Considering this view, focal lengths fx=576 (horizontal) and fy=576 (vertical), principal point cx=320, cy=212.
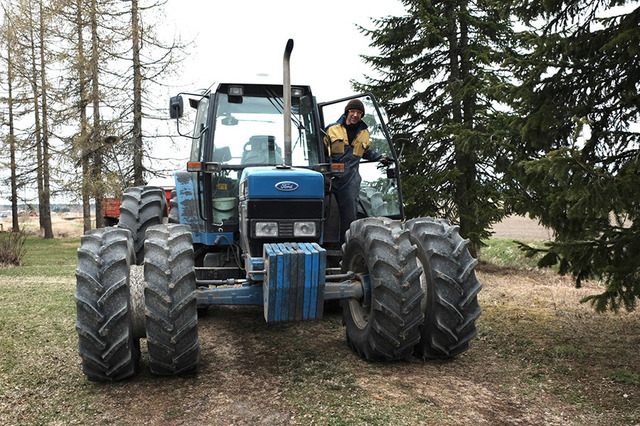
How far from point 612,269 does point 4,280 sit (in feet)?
35.8

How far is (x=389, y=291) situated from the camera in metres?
4.62

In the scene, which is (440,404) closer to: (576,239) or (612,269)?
(612,269)

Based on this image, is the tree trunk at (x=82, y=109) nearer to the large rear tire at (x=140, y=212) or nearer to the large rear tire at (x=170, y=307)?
the large rear tire at (x=140, y=212)

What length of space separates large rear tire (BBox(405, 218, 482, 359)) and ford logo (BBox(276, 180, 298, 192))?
1.18m

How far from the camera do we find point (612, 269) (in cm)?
→ 484

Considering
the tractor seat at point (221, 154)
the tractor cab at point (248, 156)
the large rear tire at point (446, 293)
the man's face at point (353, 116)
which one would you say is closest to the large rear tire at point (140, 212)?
the tractor cab at point (248, 156)

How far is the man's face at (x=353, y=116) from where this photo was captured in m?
5.99

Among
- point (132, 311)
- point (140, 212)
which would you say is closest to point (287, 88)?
point (132, 311)

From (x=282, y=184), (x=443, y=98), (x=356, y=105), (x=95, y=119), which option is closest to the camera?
(x=282, y=184)

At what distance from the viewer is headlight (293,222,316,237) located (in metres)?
5.14

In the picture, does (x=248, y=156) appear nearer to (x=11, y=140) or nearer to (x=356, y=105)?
(x=356, y=105)

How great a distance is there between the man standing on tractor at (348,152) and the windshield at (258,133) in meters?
0.29

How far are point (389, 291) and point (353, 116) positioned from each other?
217 cm

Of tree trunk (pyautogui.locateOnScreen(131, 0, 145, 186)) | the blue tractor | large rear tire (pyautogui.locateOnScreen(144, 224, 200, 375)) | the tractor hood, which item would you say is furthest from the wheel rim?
tree trunk (pyautogui.locateOnScreen(131, 0, 145, 186))
